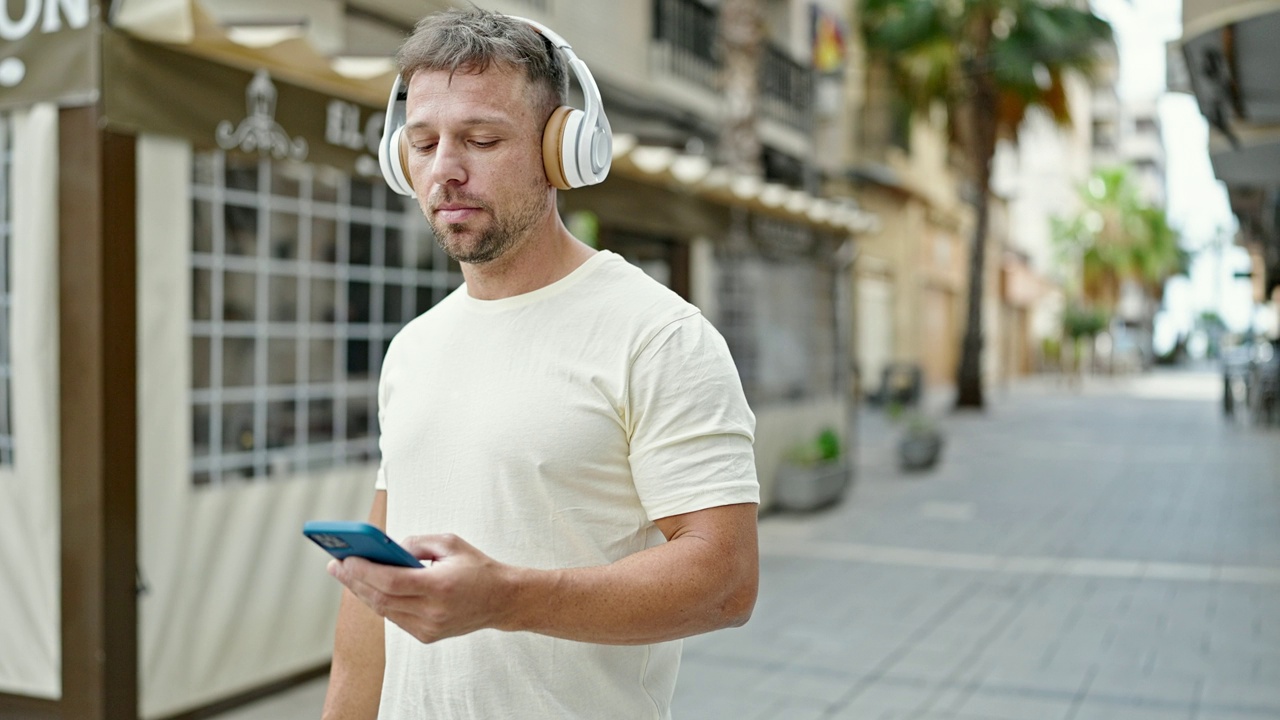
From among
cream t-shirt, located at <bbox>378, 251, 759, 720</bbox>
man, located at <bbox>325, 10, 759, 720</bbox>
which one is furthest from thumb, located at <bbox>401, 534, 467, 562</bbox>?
cream t-shirt, located at <bbox>378, 251, 759, 720</bbox>

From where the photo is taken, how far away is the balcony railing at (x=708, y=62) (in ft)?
49.2

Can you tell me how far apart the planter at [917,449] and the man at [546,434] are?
1259 cm

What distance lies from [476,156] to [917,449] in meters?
12.9

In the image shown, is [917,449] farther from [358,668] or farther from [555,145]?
[555,145]

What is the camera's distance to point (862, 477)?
13492 millimetres

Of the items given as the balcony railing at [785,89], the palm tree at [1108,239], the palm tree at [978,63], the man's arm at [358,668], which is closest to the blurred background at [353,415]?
the man's arm at [358,668]

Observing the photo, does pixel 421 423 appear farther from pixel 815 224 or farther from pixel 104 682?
pixel 815 224

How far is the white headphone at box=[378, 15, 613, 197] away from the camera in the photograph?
5.44 ft

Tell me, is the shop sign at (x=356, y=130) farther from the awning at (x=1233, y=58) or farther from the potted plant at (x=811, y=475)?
→ the potted plant at (x=811, y=475)

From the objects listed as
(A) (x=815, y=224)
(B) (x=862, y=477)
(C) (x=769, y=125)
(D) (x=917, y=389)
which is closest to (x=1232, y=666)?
(A) (x=815, y=224)

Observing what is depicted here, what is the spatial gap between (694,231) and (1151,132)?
86221 mm

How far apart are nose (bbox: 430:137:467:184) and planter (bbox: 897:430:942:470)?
12.8 meters

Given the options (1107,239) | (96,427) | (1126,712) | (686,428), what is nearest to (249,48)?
(96,427)

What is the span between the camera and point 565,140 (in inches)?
65.2
